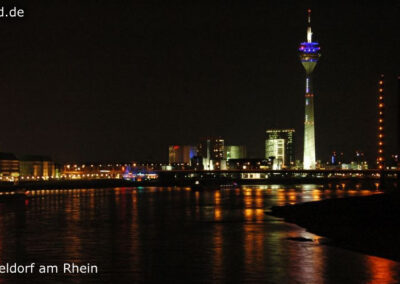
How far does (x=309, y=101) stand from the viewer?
593 ft

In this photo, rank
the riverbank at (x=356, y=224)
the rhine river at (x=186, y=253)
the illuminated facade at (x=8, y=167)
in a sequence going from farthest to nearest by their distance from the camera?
the illuminated facade at (x=8, y=167), the riverbank at (x=356, y=224), the rhine river at (x=186, y=253)

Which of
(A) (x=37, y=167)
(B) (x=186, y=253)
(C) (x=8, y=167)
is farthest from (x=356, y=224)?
(A) (x=37, y=167)

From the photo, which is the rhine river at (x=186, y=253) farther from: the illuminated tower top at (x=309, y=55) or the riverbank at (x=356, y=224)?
the illuminated tower top at (x=309, y=55)

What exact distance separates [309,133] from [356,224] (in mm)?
143705

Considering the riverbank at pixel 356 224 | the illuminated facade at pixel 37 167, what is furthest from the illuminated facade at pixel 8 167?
the riverbank at pixel 356 224

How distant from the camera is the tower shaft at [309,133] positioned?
169750mm

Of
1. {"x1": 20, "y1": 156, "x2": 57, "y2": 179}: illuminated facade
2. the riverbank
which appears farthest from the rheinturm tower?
the riverbank

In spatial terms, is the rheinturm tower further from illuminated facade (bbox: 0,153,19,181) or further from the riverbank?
the riverbank

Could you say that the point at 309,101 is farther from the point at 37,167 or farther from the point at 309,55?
the point at 37,167

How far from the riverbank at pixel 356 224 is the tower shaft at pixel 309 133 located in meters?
125

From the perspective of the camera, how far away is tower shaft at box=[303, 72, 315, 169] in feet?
557

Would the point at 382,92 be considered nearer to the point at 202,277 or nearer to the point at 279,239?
the point at 279,239

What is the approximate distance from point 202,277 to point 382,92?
9155 centimetres

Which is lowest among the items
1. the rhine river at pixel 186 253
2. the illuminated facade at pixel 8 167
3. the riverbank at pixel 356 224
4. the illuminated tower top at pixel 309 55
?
the rhine river at pixel 186 253
